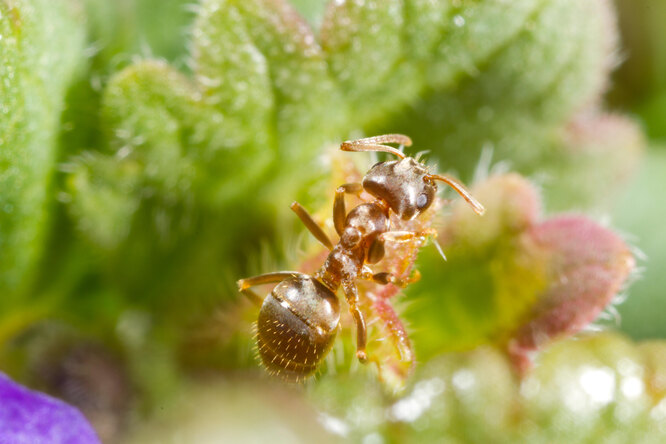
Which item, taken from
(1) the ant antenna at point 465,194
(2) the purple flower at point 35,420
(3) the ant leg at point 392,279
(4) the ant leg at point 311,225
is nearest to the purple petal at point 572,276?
(1) the ant antenna at point 465,194

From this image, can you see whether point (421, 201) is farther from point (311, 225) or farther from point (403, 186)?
point (311, 225)

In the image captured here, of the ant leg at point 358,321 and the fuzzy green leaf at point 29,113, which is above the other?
the fuzzy green leaf at point 29,113

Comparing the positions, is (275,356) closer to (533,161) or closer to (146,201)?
(146,201)

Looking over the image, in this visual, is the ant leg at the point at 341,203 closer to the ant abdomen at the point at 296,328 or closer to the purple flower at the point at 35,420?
the ant abdomen at the point at 296,328

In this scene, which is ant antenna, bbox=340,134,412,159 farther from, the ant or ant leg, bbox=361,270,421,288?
ant leg, bbox=361,270,421,288

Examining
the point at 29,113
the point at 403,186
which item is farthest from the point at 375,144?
the point at 29,113

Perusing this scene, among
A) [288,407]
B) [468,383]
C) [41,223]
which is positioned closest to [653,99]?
[468,383]
